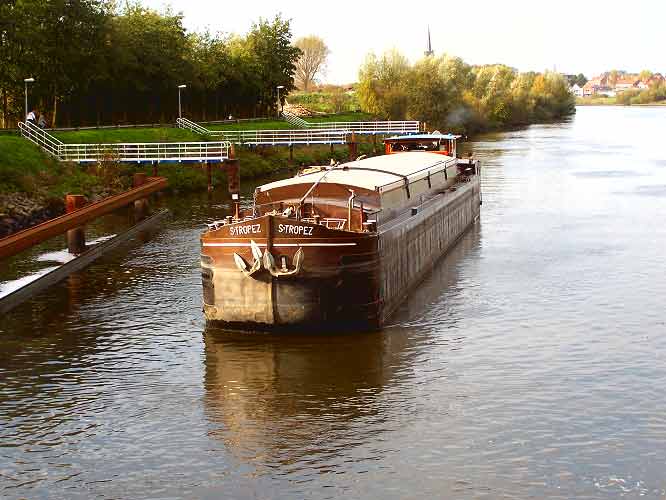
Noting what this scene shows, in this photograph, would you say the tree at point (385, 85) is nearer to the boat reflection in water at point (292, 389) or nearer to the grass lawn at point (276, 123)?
the grass lawn at point (276, 123)

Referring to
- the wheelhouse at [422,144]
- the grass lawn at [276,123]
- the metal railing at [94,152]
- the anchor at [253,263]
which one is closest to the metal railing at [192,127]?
the grass lawn at [276,123]

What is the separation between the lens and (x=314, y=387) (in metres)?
24.3

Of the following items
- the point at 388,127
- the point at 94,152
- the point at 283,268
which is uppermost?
the point at 388,127

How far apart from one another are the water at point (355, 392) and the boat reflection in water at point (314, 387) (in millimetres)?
68

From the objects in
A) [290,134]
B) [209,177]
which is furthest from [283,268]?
[290,134]

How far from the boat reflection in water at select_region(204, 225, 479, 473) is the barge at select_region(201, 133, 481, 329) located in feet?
2.29

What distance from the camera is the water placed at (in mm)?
19156

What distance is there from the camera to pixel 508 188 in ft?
220

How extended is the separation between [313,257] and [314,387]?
4.12 metres

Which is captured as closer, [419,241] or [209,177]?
[419,241]

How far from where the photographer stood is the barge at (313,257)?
26.9 meters

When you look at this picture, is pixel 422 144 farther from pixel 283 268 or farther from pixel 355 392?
pixel 355 392

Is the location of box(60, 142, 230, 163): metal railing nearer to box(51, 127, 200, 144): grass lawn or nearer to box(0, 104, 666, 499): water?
box(51, 127, 200, 144): grass lawn

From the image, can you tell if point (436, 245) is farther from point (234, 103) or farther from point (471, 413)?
point (234, 103)
